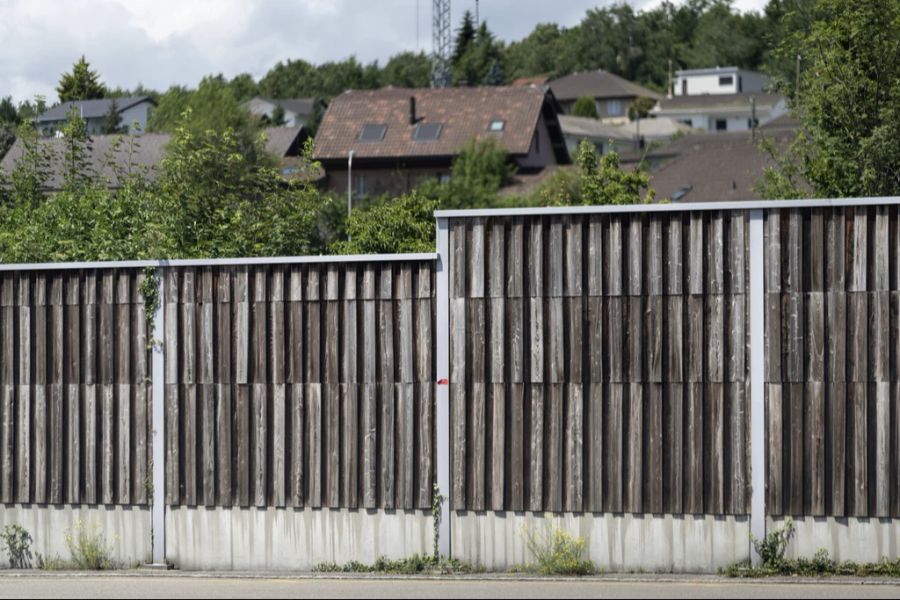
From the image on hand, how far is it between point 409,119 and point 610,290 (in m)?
68.3

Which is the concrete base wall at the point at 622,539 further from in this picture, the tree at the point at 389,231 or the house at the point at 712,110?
the house at the point at 712,110

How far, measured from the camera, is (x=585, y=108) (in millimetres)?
131750

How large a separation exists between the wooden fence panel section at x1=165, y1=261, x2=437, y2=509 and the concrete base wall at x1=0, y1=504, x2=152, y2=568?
1.75 ft

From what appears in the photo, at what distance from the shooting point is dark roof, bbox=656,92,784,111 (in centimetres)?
11831

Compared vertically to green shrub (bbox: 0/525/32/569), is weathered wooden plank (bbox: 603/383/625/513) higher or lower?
higher

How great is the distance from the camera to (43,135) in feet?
Answer: 101

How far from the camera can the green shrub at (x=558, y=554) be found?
46.1ft

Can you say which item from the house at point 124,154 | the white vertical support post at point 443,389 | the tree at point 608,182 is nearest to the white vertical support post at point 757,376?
the white vertical support post at point 443,389

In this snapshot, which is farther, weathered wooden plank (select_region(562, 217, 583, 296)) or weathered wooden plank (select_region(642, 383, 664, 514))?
weathered wooden plank (select_region(562, 217, 583, 296))

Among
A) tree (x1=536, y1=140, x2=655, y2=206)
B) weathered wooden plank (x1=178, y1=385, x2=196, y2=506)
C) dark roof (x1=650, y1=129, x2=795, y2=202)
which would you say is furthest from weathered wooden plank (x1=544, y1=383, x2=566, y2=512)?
dark roof (x1=650, y1=129, x2=795, y2=202)

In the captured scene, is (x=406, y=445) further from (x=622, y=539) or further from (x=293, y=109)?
(x=293, y=109)

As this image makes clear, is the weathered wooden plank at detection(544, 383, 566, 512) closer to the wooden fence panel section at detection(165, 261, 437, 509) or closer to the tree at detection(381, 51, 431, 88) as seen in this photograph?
the wooden fence panel section at detection(165, 261, 437, 509)

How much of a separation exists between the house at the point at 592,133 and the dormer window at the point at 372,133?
30.2m

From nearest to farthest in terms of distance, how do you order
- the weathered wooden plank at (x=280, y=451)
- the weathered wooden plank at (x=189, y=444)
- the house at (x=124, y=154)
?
the weathered wooden plank at (x=280, y=451)
the weathered wooden plank at (x=189, y=444)
the house at (x=124, y=154)
